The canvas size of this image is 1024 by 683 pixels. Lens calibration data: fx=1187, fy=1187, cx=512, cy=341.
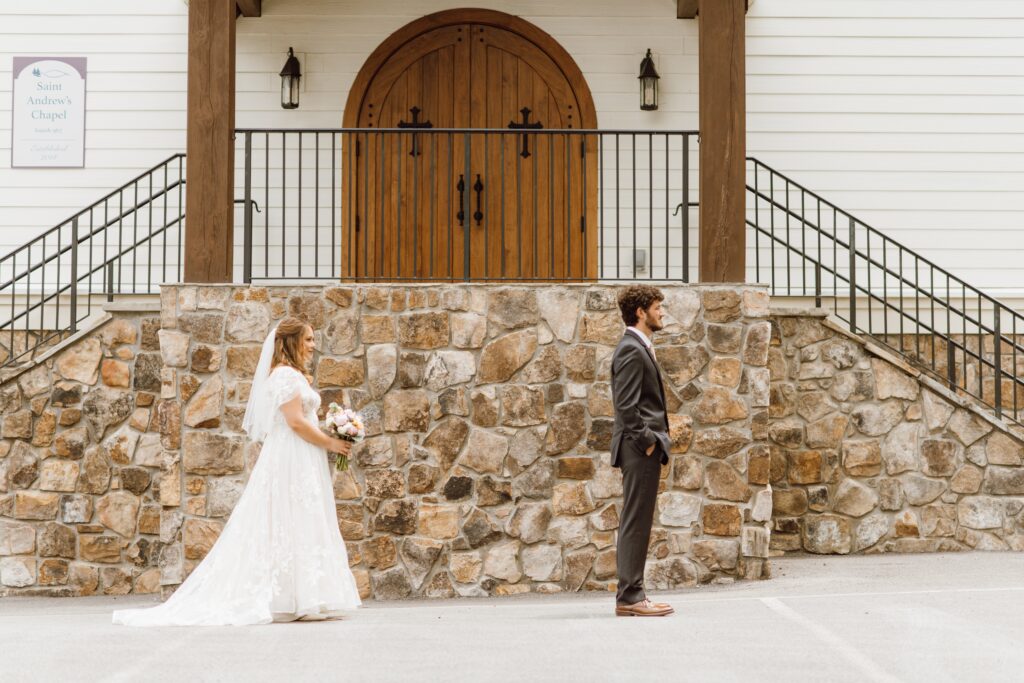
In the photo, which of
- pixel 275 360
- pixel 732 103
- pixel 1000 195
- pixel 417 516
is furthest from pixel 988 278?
pixel 275 360

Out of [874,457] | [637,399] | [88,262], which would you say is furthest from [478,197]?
[637,399]

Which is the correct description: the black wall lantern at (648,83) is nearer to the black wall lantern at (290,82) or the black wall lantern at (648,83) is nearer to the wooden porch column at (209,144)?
the black wall lantern at (290,82)

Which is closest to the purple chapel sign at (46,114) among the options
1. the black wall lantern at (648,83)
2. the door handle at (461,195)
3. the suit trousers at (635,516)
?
the door handle at (461,195)

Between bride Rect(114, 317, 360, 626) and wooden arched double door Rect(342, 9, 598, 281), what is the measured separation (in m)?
4.66

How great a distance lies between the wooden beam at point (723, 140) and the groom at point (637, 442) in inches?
79.5

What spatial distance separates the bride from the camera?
6797 millimetres

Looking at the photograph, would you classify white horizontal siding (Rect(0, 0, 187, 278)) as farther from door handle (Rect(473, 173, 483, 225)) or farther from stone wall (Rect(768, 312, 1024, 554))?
stone wall (Rect(768, 312, 1024, 554))

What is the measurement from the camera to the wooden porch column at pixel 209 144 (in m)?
8.59

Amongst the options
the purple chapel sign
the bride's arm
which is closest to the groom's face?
the bride's arm

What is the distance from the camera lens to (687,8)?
37.4 feet

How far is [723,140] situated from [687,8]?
317cm

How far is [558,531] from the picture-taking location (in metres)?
8.61

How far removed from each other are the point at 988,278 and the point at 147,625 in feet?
27.7

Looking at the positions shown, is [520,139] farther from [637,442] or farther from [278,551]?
[278,551]
